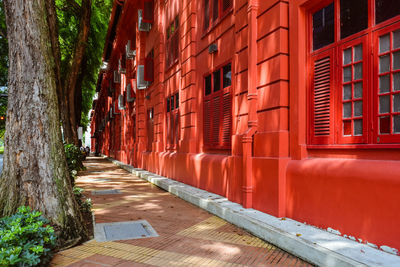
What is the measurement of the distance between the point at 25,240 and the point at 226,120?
5370mm

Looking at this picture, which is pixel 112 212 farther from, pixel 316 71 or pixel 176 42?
pixel 176 42

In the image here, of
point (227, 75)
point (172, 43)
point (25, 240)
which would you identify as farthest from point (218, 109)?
point (25, 240)

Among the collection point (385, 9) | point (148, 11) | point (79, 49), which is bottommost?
point (385, 9)

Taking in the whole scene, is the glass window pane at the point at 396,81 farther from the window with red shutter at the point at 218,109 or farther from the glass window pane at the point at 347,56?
the window with red shutter at the point at 218,109

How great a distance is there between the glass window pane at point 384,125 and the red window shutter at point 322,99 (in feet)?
2.57

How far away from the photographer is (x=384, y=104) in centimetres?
395

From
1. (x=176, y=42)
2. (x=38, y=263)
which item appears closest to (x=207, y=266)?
(x=38, y=263)

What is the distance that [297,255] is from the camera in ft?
12.9

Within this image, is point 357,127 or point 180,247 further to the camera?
point 180,247

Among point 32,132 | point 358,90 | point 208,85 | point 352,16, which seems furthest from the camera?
point 208,85

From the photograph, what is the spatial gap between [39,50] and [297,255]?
14.5ft

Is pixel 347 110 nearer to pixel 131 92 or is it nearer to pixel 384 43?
pixel 384 43

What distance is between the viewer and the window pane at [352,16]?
423 centimetres

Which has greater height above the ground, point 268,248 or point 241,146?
point 241,146
